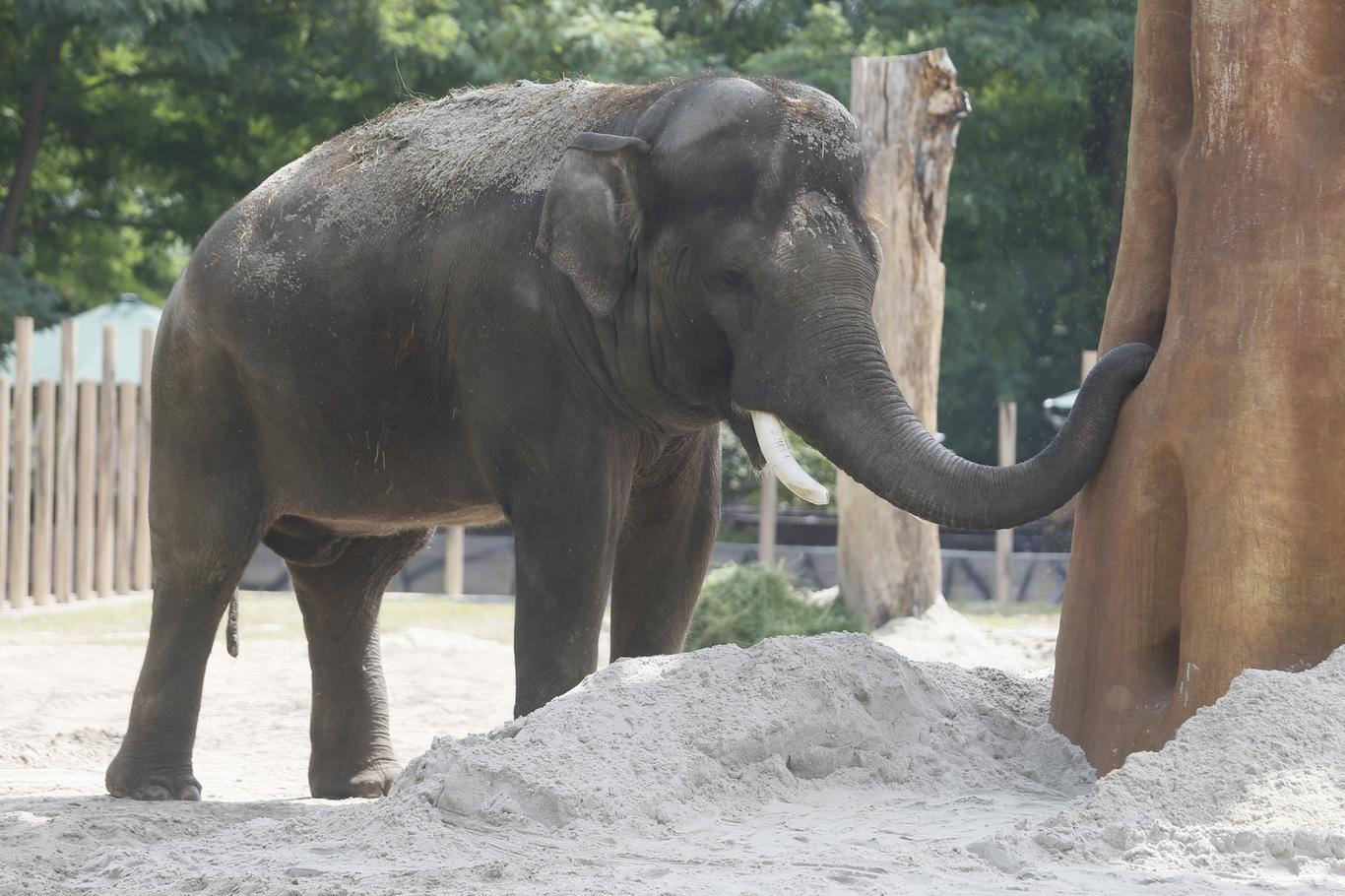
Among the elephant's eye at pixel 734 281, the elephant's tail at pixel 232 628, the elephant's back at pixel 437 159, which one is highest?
the elephant's back at pixel 437 159

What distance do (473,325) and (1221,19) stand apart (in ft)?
7.10

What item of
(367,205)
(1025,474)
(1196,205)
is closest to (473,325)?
(367,205)

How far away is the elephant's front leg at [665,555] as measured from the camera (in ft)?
18.1

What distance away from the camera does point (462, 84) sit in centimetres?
1934

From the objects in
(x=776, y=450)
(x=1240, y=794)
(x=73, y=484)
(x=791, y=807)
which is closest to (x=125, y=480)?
(x=73, y=484)

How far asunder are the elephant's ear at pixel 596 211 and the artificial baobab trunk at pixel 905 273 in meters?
6.44

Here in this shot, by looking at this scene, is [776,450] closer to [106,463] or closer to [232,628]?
[232,628]

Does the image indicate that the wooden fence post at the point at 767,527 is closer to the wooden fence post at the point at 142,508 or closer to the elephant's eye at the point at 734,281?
the wooden fence post at the point at 142,508

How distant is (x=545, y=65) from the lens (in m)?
19.2

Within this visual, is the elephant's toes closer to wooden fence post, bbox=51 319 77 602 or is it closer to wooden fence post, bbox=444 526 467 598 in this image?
wooden fence post, bbox=51 319 77 602

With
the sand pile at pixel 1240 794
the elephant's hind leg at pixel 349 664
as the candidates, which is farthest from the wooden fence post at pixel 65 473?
the sand pile at pixel 1240 794

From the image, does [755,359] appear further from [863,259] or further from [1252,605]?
[1252,605]

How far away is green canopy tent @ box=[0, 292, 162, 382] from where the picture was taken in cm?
1714

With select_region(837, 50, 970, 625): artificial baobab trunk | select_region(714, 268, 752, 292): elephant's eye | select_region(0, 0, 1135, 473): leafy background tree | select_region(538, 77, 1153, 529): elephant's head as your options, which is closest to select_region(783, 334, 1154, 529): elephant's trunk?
select_region(538, 77, 1153, 529): elephant's head
